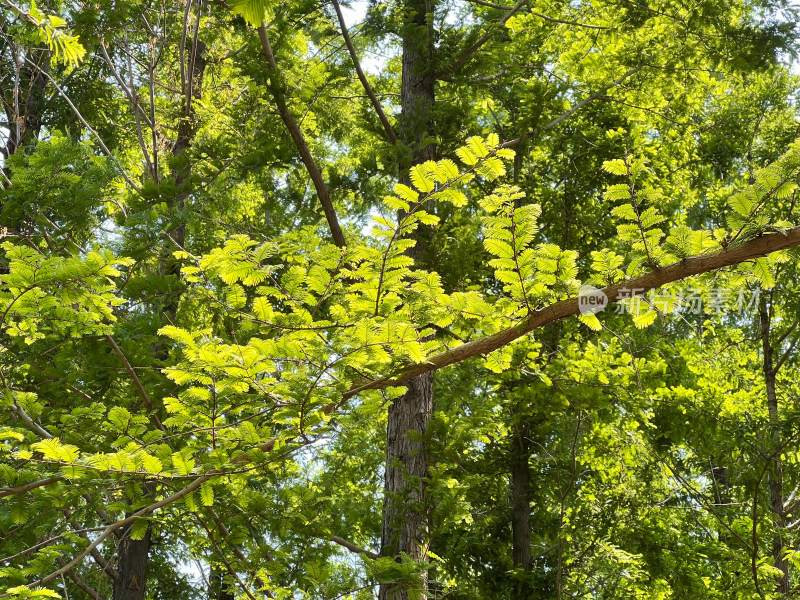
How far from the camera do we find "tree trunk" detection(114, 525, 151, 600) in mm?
6230

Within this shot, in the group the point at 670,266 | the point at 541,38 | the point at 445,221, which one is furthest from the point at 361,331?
the point at 541,38

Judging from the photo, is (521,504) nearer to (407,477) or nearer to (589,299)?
(407,477)

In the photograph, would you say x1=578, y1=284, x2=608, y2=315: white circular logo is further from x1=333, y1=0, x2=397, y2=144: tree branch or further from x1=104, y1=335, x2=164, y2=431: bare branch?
x1=333, y1=0, x2=397, y2=144: tree branch

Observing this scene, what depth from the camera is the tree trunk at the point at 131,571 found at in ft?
20.4

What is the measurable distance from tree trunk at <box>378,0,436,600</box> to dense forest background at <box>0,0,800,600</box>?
27 mm

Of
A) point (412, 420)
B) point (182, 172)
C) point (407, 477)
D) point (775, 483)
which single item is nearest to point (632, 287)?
point (407, 477)

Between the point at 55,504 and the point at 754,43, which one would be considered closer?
the point at 55,504

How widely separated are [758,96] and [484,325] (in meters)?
7.19

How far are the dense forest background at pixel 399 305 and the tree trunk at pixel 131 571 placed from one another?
3 cm

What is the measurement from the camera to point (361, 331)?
2703mm

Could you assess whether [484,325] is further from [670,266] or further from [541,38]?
[541,38]

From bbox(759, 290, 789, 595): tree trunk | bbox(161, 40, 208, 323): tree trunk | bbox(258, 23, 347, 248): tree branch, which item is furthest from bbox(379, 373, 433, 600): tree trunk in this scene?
bbox(759, 290, 789, 595): tree trunk

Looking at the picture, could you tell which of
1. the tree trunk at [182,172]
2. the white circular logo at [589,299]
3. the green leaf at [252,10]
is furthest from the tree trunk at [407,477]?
the green leaf at [252,10]

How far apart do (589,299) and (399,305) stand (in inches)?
40.7
